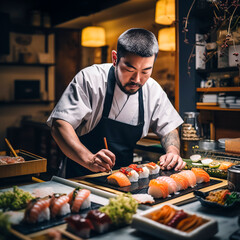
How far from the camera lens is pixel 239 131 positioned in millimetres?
3934

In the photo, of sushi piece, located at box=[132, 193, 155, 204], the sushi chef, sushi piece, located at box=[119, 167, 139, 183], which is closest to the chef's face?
the sushi chef

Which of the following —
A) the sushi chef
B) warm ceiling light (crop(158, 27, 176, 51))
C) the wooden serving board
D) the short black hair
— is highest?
warm ceiling light (crop(158, 27, 176, 51))

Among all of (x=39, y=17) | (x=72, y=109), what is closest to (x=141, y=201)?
(x=72, y=109)

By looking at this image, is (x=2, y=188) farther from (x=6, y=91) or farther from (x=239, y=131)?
(x=6, y=91)

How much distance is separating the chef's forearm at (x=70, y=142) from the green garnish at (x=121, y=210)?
74 centimetres

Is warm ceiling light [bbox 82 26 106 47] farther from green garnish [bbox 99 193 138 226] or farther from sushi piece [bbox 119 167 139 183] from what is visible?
green garnish [bbox 99 193 138 226]

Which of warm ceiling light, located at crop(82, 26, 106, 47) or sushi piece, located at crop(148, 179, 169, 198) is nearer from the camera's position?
sushi piece, located at crop(148, 179, 169, 198)

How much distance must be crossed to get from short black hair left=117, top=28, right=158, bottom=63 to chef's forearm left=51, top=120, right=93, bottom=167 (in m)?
0.64

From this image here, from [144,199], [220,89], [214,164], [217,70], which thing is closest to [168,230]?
[144,199]

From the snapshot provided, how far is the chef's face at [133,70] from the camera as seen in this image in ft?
7.57

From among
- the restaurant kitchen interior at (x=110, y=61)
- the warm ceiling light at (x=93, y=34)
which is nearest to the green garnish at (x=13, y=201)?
the restaurant kitchen interior at (x=110, y=61)

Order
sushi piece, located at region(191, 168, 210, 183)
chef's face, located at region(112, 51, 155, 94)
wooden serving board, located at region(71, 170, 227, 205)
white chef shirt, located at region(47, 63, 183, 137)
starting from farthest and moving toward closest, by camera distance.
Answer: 1. white chef shirt, located at region(47, 63, 183, 137)
2. chef's face, located at region(112, 51, 155, 94)
3. sushi piece, located at region(191, 168, 210, 183)
4. wooden serving board, located at region(71, 170, 227, 205)

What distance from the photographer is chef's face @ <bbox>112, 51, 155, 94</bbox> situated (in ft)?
7.57

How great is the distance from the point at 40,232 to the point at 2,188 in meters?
0.73
